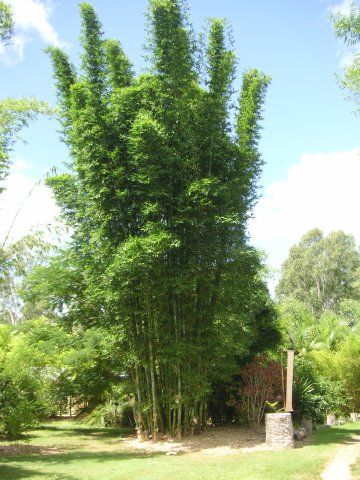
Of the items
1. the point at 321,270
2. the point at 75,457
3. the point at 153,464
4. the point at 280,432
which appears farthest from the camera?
the point at 321,270

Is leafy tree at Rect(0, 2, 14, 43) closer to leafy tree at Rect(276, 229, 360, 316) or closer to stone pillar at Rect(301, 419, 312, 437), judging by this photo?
stone pillar at Rect(301, 419, 312, 437)

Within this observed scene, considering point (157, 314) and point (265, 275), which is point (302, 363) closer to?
point (265, 275)

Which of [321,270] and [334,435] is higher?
[321,270]

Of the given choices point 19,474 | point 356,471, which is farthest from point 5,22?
point 356,471

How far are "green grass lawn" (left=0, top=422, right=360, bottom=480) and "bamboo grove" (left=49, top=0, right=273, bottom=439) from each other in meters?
1.69

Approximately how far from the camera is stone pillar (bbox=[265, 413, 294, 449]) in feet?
27.7

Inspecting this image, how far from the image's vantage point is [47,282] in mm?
11664

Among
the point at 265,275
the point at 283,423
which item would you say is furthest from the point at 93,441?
the point at 265,275

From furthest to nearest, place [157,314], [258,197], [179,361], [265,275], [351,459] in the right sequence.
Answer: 1. [265,275]
2. [258,197]
3. [157,314]
4. [179,361]
5. [351,459]

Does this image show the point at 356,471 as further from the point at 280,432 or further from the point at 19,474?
the point at 19,474

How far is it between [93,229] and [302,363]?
7426 mm

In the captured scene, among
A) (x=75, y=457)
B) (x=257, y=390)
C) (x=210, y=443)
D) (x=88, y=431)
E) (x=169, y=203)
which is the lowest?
(x=88, y=431)

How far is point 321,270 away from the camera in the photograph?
109 ft

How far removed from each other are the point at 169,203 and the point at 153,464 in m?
5.06
